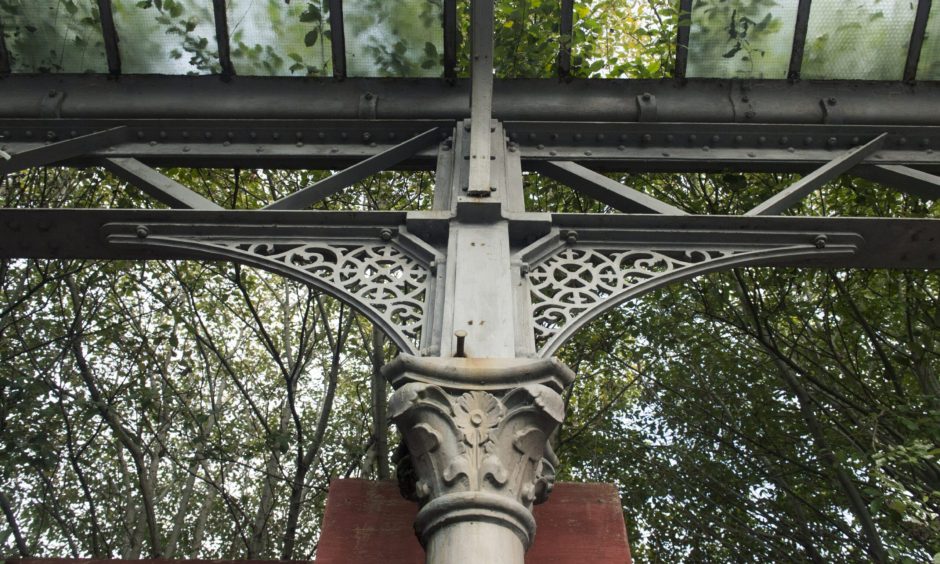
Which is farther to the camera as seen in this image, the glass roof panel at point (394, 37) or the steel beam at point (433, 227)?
the glass roof panel at point (394, 37)

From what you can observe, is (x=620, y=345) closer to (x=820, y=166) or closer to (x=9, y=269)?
(x=820, y=166)

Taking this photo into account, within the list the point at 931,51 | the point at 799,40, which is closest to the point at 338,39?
the point at 799,40

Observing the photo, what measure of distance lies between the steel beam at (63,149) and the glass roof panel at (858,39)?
4.28 metres

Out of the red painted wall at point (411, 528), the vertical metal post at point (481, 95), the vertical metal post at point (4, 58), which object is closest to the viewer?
the red painted wall at point (411, 528)

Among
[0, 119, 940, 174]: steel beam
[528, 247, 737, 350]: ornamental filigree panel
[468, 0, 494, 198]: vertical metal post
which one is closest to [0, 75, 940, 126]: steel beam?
[0, 119, 940, 174]: steel beam

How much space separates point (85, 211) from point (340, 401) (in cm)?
928

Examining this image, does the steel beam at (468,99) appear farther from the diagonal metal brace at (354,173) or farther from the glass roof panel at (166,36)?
the diagonal metal brace at (354,173)

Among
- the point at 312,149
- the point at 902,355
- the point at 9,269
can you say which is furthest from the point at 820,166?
the point at 9,269

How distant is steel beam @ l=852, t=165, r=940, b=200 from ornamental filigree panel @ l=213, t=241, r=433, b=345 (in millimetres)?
2918

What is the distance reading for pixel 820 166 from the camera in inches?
201

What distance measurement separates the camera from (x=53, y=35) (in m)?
5.35

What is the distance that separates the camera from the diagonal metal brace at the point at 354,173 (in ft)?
14.9

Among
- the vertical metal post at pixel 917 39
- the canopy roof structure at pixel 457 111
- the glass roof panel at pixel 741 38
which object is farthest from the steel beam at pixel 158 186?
the vertical metal post at pixel 917 39

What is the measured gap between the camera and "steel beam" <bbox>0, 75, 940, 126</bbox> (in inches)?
208
